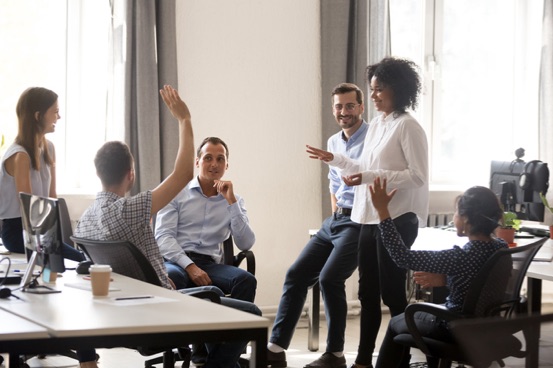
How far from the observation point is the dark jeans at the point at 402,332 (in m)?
3.19

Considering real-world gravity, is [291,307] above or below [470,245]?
below

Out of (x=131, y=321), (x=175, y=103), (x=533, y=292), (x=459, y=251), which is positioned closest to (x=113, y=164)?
(x=175, y=103)

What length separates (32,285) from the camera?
283cm

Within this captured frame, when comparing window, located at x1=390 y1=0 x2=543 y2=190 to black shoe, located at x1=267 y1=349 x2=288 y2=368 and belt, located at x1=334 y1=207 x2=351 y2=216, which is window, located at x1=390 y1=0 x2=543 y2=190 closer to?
belt, located at x1=334 y1=207 x2=351 y2=216

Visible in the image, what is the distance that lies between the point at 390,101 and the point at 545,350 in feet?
8.78

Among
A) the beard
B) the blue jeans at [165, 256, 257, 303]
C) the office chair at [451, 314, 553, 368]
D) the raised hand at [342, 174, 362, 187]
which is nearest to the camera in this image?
the office chair at [451, 314, 553, 368]

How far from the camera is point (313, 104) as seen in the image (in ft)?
19.8

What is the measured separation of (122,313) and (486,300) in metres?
1.38

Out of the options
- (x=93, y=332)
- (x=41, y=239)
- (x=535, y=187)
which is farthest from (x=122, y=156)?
Answer: (x=535, y=187)

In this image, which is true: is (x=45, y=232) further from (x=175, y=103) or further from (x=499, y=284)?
(x=499, y=284)

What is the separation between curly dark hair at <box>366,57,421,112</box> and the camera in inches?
154

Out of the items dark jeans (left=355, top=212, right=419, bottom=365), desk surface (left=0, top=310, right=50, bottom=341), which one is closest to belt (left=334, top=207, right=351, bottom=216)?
dark jeans (left=355, top=212, right=419, bottom=365)

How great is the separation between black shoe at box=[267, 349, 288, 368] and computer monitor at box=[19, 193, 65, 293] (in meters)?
1.89

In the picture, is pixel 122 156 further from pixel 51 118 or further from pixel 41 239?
pixel 51 118
